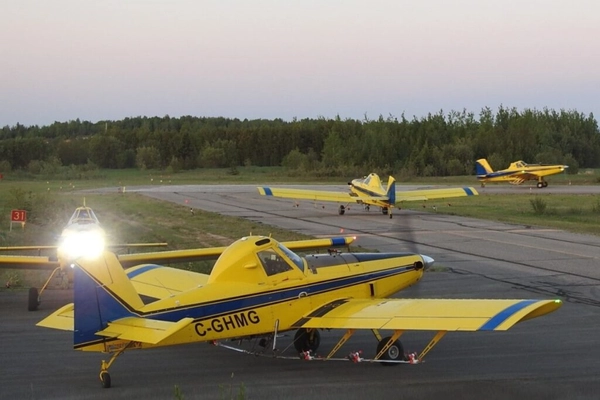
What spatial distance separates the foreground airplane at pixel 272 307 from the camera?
9594 millimetres

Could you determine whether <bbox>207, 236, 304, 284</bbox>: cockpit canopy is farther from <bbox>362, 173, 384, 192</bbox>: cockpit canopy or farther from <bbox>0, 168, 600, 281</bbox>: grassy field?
<bbox>362, 173, 384, 192</bbox>: cockpit canopy

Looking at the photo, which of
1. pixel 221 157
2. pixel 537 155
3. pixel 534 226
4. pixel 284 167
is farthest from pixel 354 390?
pixel 221 157

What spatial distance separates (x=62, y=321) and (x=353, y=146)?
91570 millimetres

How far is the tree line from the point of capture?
92.9m

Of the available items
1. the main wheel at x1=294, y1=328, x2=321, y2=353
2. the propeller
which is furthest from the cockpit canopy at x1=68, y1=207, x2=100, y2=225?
the main wheel at x1=294, y1=328, x2=321, y2=353

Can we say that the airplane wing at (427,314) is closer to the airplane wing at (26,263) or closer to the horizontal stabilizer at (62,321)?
the horizontal stabilizer at (62,321)

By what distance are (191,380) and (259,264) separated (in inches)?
70.8

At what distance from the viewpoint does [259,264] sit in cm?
1111

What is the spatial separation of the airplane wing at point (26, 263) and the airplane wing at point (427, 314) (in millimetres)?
6376

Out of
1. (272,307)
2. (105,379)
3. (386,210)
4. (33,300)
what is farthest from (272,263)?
(386,210)

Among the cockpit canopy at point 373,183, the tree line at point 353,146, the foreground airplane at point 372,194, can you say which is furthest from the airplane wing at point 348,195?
the tree line at point 353,146

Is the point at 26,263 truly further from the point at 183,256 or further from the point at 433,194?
the point at 433,194

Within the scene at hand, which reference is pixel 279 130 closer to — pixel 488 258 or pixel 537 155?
pixel 537 155

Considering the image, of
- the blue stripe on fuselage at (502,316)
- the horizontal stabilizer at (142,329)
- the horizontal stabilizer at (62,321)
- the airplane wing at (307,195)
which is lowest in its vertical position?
the airplane wing at (307,195)
